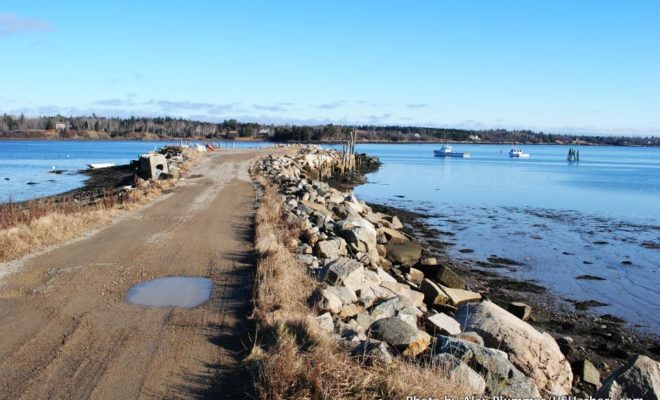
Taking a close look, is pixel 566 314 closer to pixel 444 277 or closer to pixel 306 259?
pixel 444 277

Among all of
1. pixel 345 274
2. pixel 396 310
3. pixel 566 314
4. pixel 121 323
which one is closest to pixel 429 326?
pixel 396 310

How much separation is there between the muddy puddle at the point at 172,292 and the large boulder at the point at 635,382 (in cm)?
524

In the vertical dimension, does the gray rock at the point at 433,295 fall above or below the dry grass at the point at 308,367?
below

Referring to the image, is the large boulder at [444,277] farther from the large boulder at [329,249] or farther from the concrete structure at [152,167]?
the concrete structure at [152,167]

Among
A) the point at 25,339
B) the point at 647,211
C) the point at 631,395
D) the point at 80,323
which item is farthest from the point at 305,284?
the point at 647,211

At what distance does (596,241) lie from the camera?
2242 cm

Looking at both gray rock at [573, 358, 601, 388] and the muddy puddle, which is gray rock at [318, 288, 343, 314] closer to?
the muddy puddle

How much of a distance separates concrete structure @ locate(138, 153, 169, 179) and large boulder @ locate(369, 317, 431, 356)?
21.5 meters

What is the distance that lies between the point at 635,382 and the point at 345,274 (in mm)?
4200

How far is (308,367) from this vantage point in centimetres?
507

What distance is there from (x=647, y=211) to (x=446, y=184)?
1835 cm

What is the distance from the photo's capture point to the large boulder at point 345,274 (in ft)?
28.7

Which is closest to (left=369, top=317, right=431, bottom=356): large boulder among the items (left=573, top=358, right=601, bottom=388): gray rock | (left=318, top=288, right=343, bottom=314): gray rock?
Result: (left=318, top=288, right=343, bottom=314): gray rock

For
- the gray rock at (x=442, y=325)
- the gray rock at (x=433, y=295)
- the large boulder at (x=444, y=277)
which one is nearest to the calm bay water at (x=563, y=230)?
the large boulder at (x=444, y=277)
